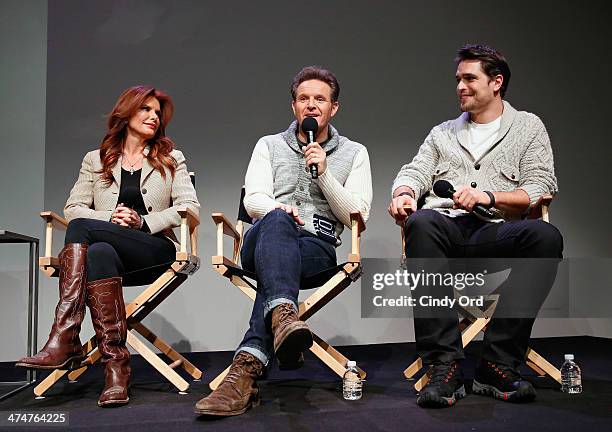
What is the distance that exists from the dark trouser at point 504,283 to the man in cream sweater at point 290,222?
0.42 m

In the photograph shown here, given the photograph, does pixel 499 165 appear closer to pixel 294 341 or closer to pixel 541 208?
pixel 541 208

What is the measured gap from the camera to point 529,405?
2.23 m

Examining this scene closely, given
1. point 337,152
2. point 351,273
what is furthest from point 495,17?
point 351,273

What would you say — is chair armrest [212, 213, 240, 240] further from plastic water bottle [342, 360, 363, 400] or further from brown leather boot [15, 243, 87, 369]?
plastic water bottle [342, 360, 363, 400]

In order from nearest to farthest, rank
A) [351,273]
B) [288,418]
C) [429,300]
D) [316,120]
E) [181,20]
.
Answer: [288,418] → [429,300] → [351,273] → [316,120] → [181,20]

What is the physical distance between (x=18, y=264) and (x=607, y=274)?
3922 millimetres

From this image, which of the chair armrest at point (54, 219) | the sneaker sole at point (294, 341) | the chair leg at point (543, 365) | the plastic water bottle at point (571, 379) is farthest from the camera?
the chair armrest at point (54, 219)

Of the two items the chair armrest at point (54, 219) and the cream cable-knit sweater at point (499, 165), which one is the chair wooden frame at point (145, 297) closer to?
the chair armrest at point (54, 219)

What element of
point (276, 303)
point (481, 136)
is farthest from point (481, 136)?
point (276, 303)

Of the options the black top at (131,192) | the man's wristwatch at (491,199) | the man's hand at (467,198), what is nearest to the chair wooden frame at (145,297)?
the black top at (131,192)

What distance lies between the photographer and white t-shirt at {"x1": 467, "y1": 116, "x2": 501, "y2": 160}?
2801mm

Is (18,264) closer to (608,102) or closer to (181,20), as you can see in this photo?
(181,20)

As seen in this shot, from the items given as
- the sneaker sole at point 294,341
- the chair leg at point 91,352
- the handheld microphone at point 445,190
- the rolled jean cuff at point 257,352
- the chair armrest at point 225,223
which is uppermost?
the handheld microphone at point 445,190

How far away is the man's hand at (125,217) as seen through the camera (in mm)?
2705
